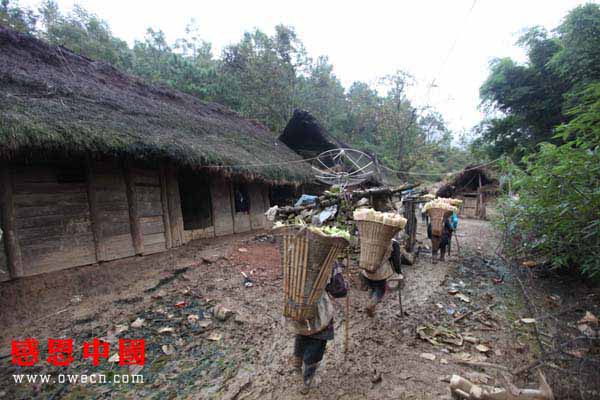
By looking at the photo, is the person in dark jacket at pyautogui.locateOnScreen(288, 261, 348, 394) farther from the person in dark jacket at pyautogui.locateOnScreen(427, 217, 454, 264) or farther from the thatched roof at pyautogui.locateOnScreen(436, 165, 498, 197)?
the thatched roof at pyautogui.locateOnScreen(436, 165, 498, 197)

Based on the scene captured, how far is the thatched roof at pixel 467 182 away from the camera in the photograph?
689 inches

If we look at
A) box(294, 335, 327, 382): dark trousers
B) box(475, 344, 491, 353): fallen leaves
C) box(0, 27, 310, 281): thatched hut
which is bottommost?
box(475, 344, 491, 353): fallen leaves

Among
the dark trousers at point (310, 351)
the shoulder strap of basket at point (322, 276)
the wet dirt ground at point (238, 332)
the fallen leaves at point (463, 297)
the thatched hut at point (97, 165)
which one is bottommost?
the fallen leaves at point (463, 297)

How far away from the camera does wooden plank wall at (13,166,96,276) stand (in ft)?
14.7

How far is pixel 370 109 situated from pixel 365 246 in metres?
17.6

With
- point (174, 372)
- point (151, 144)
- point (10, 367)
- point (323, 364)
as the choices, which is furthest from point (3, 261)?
point (323, 364)

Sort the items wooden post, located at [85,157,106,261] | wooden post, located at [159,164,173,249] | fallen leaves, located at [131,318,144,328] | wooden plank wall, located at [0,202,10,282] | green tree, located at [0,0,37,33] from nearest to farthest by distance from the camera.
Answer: fallen leaves, located at [131,318,144,328] < wooden plank wall, located at [0,202,10,282] < wooden post, located at [85,157,106,261] < wooden post, located at [159,164,173,249] < green tree, located at [0,0,37,33]

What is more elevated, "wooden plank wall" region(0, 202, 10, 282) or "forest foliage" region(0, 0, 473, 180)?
"forest foliage" region(0, 0, 473, 180)

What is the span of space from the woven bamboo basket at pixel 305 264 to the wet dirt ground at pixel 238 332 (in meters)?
1.03

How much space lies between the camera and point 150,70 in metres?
18.0

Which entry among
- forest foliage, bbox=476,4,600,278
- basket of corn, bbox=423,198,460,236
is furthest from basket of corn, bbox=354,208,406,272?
basket of corn, bbox=423,198,460,236

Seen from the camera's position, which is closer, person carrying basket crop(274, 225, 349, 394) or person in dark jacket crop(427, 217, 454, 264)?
person carrying basket crop(274, 225, 349, 394)

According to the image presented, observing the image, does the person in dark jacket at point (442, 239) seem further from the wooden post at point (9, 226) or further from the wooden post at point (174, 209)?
the wooden post at point (9, 226)

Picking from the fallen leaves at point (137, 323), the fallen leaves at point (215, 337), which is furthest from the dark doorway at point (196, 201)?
the fallen leaves at point (215, 337)
